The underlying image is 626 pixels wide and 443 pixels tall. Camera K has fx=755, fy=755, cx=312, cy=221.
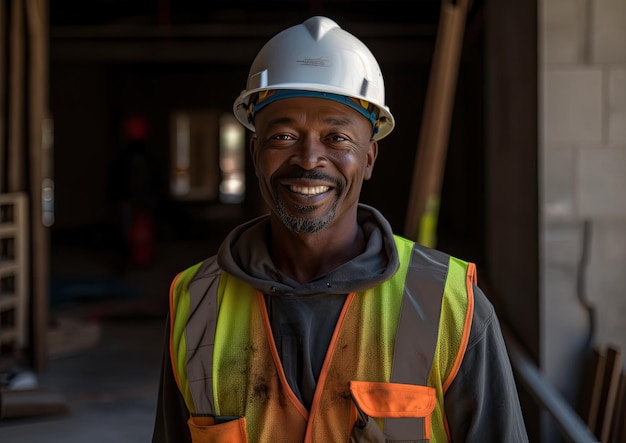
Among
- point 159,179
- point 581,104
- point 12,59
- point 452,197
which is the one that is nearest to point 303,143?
point 581,104

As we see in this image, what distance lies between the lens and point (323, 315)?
164 cm

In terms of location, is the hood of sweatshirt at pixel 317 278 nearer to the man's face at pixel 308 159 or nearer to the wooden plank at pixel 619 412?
the man's face at pixel 308 159

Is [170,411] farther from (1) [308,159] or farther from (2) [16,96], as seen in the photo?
(2) [16,96]

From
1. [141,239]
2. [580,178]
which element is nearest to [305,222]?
[580,178]

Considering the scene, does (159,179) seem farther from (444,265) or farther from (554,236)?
(444,265)

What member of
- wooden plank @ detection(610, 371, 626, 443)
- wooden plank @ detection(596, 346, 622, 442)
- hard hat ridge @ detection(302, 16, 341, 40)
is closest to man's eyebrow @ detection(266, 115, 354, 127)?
hard hat ridge @ detection(302, 16, 341, 40)

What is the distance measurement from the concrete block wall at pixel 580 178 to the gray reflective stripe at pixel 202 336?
3.12 m

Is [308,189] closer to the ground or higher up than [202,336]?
higher up

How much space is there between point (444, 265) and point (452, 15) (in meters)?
3.32

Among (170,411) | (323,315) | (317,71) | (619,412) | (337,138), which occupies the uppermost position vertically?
(317,71)

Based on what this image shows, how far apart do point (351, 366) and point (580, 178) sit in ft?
10.6

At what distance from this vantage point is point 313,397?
158cm

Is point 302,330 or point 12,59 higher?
point 12,59

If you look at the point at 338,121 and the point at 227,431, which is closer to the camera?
the point at 227,431
